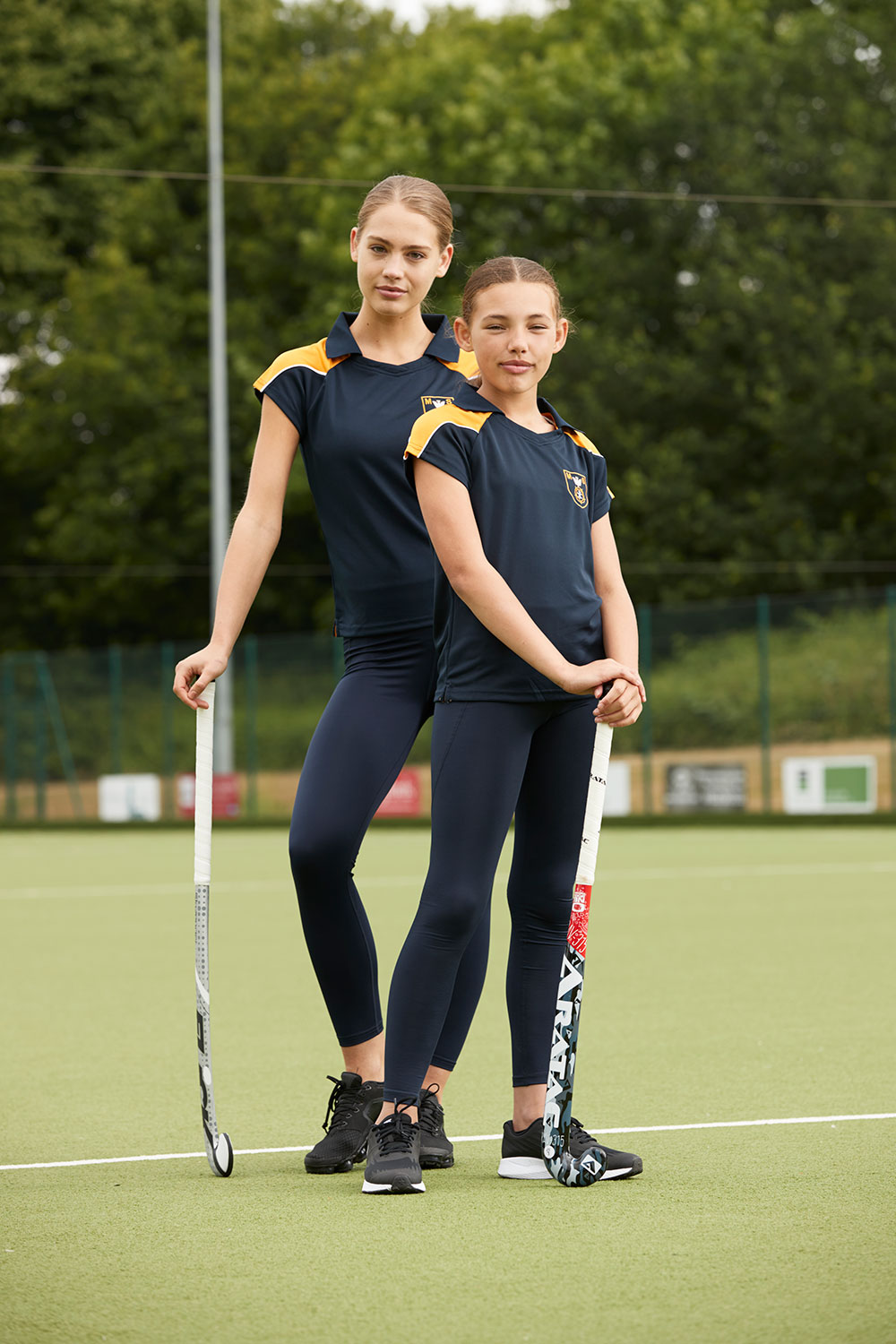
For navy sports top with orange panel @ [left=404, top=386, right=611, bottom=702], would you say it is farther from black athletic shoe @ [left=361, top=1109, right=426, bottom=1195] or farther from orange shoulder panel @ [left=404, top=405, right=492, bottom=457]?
black athletic shoe @ [left=361, top=1109, right=426, bottom=1195]

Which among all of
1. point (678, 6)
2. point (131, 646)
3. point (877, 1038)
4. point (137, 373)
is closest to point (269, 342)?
point (137, 373)

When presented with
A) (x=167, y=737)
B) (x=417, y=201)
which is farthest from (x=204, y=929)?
(x=167, y=737)

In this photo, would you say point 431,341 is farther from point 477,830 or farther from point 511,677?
point 477,830

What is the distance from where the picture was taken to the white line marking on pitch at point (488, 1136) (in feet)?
13.1

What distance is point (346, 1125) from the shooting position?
3.94 metres

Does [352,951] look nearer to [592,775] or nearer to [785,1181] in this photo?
[592,775]

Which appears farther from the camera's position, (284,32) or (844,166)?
(284,32)

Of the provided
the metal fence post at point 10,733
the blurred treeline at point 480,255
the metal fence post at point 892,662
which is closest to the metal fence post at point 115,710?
the metal fence post at point 10,733

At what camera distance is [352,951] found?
13.1 feet

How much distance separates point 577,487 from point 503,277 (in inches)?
18.0

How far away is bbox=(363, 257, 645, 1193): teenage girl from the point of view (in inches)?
142

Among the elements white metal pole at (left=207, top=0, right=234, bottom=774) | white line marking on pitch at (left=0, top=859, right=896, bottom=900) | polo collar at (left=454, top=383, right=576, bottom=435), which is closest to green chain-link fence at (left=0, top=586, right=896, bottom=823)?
white metal pole at (left=207, top=0, right=234, bottom=774)

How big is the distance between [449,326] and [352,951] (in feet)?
4.71

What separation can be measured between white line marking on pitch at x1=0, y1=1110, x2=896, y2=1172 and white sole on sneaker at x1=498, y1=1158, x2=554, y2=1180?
0.43 m
